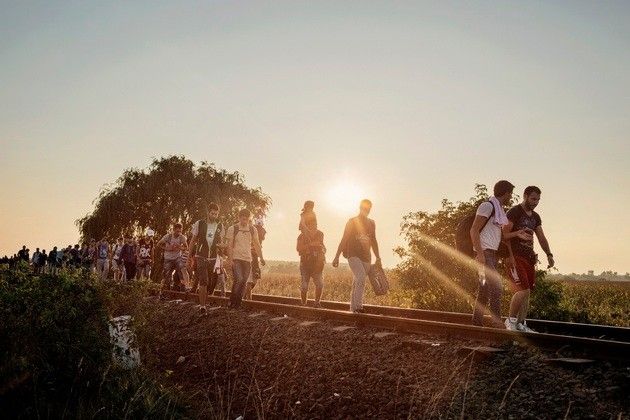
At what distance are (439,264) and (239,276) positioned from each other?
326 inches

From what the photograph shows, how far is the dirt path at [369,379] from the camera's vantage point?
4688mm

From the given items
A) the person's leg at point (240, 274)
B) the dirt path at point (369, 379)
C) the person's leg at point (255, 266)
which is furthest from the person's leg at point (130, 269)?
the dirt path at point (369, 379)

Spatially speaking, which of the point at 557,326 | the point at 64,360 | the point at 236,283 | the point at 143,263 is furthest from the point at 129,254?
the point at 557,326

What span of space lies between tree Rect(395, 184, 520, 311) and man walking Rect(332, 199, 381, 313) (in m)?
6.83

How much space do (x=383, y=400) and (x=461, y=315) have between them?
5.17 m

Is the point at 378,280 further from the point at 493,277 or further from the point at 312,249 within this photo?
the point at 493,277

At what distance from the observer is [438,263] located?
16.8m

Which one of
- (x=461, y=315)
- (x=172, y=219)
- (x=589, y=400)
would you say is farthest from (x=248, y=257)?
(x=172, y=219)

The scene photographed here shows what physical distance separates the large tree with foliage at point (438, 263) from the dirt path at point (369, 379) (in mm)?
8598

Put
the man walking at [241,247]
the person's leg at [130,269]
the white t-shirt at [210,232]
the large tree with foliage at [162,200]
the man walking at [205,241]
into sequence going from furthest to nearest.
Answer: the large tree with foliage at [162,200]
the person's leg at [130,269]
the white t-shirt at [210,232]
the man walking at [205,241]
the man walking at [241,247]

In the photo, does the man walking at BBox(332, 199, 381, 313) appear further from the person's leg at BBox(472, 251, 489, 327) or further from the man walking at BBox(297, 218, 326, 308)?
the person's leg at BBox(472, 251, 489, 327)

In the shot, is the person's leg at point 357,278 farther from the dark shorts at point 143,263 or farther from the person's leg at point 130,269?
the person's leg at point 130,269

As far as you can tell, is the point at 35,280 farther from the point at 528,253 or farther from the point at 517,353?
the point at 528,253

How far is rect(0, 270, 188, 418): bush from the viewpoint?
208 inches
